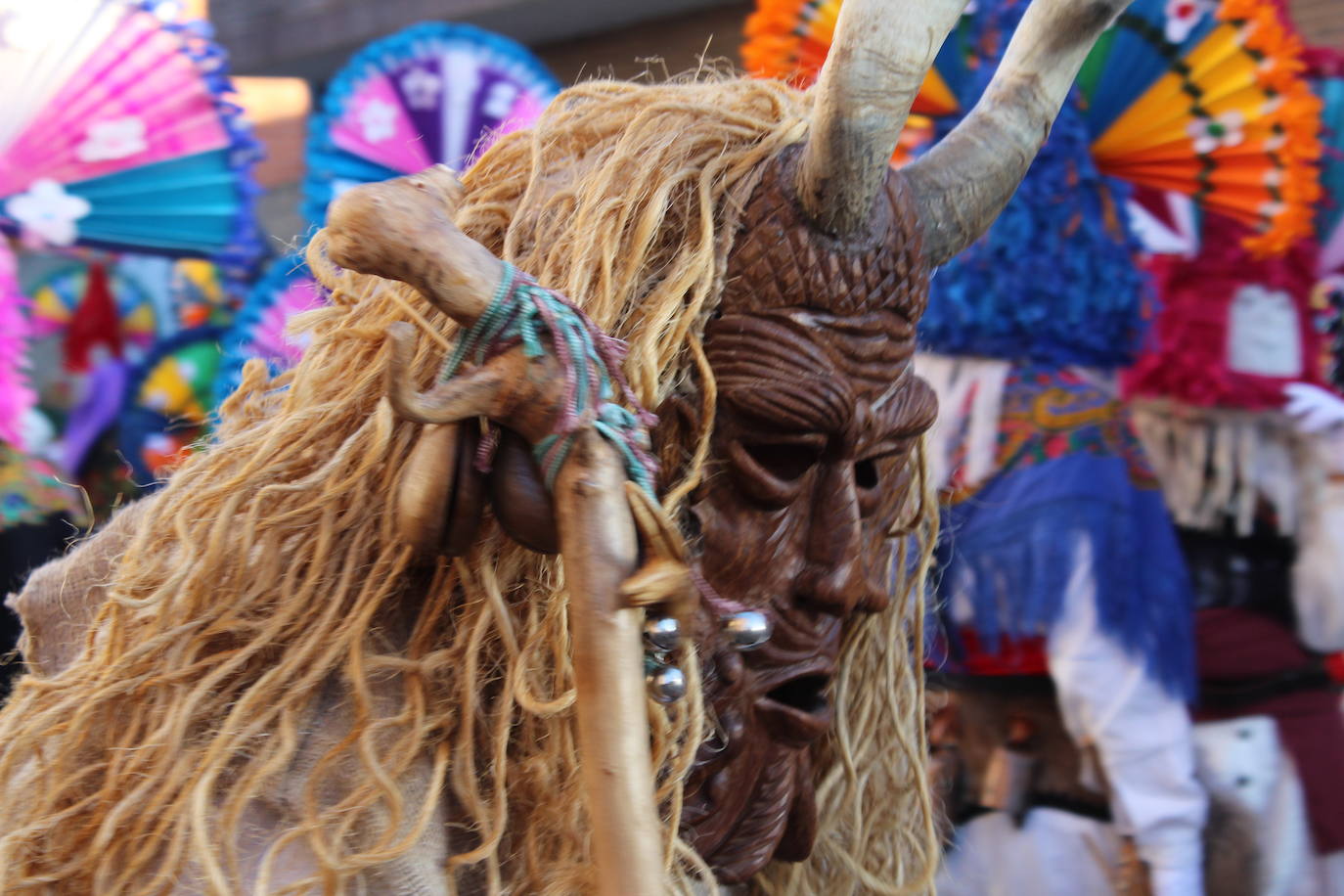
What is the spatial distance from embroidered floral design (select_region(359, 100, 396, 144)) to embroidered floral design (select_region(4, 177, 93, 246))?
2.11 ft

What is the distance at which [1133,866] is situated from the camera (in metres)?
2.52

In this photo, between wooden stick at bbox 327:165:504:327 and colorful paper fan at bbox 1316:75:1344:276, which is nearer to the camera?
wooden stick at bbox 327:165:504:327

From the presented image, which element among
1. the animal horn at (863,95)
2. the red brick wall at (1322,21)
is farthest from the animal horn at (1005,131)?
the red brick wall at (1322,21)

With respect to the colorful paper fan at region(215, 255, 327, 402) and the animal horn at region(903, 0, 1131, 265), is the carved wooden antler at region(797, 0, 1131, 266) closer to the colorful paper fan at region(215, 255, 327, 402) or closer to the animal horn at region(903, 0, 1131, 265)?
the animal horn at region(903, 0, 1131, 265)

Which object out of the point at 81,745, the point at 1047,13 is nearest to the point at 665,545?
the point at 81,745

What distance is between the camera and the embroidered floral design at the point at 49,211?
251cm

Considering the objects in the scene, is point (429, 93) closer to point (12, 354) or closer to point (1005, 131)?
point (12, 354)

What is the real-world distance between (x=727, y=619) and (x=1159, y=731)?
5.64 feet

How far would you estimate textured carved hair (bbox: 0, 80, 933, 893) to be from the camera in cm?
108

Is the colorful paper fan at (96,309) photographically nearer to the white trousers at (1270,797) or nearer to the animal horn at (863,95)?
the animal horn at (863,95)

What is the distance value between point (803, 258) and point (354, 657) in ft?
1.83

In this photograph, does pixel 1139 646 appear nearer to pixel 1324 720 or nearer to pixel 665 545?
pixel 1324 720

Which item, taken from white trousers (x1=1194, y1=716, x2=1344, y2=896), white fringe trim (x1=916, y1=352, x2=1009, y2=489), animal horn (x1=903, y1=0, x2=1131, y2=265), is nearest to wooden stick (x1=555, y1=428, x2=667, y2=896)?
animal horn (x1=903, y1=0, x2=1131, y2=265)

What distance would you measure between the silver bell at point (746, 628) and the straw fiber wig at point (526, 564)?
0.03m
